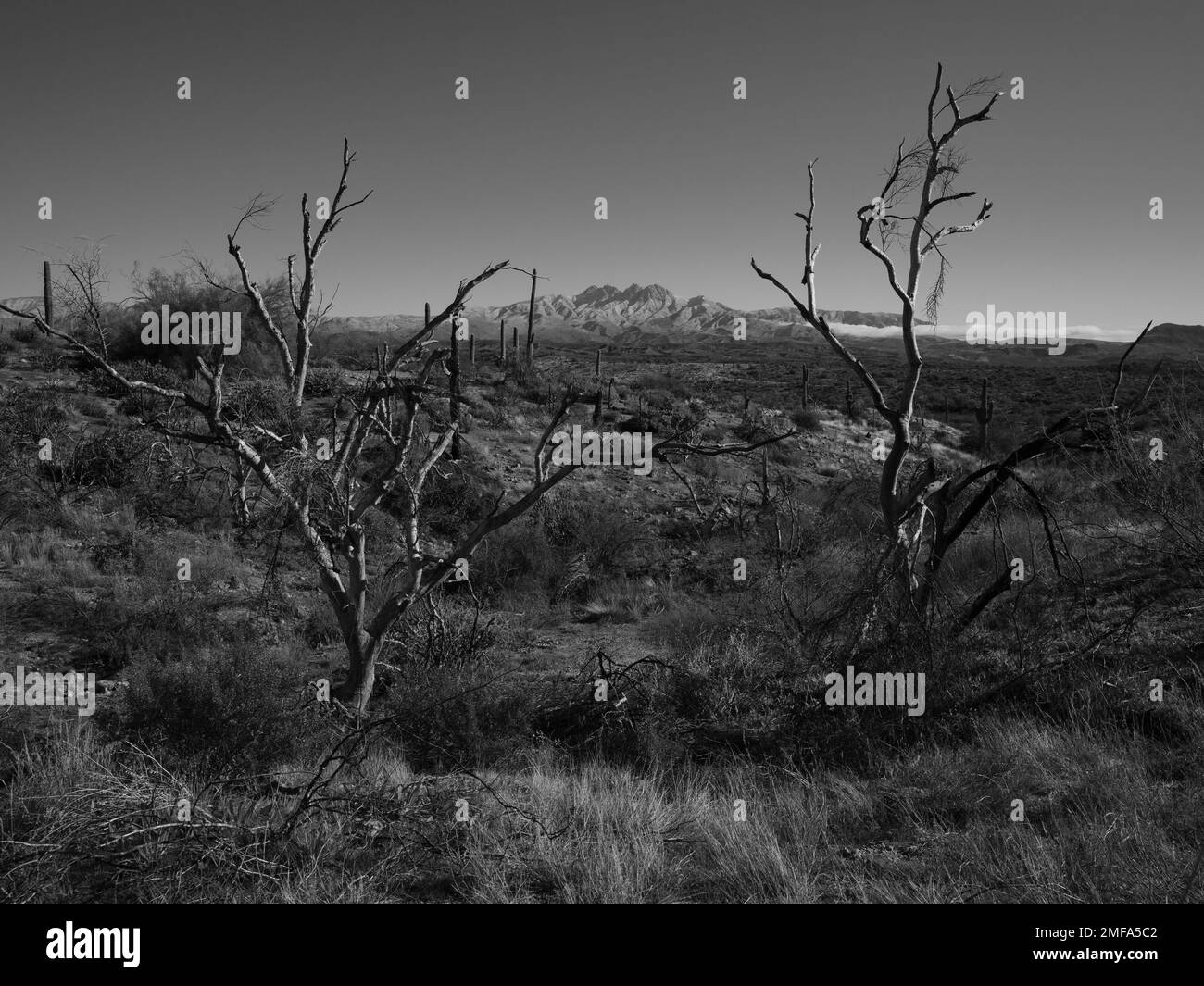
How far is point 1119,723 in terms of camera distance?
22.0 feet

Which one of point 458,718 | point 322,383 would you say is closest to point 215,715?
point 458,718

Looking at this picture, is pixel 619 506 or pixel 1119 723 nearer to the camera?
pixel 1119 723

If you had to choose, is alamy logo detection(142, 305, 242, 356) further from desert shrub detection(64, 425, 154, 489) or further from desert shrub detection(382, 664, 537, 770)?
desert shrub detection(64, 425, 154, 489)

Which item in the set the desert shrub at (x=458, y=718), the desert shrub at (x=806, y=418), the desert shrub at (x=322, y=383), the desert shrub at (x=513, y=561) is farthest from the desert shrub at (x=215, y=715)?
the desert shrub at (x=806, y=418)

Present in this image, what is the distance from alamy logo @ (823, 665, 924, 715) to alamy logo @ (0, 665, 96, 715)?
7054 millimetres

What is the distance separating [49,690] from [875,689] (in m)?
8.47

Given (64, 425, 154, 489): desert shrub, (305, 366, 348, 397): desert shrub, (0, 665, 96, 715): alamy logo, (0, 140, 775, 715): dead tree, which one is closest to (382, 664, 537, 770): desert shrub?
(0, 140, 775, 715): dead tree

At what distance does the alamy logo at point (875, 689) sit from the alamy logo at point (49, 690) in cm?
705

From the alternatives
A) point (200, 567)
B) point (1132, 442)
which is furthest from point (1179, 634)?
point (200, 567)

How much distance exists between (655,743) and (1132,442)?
5.49 m

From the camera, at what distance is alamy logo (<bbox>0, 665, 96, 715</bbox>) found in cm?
820

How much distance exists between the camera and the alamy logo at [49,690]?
26.9ft
